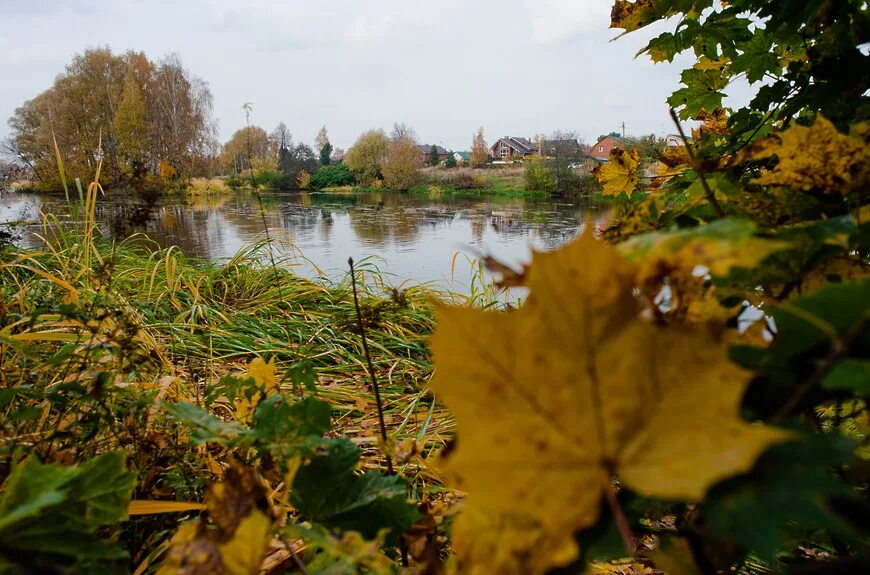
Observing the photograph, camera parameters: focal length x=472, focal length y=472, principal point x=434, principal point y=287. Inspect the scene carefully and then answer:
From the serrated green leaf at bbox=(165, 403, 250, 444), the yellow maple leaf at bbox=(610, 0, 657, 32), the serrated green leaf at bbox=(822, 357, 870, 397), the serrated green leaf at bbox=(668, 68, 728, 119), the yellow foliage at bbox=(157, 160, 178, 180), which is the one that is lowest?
the serrated green leaf at bbox=(165, 403, 250, 444)

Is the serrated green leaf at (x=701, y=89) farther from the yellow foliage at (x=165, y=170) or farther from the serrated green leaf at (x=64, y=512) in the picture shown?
the yellow foliage at (x=165, y=170)

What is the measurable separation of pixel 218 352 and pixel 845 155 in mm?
2348

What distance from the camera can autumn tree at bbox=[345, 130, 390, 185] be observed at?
29562 mm

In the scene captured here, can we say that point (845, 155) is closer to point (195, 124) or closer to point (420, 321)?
point (420, 321)

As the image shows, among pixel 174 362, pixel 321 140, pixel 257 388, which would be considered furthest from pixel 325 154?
pixel 257 388

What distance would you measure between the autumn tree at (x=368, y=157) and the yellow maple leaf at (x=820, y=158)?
29836 mm

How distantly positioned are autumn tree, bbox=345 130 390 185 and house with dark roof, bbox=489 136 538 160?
1823 cm

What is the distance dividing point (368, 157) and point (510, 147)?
2162 cm

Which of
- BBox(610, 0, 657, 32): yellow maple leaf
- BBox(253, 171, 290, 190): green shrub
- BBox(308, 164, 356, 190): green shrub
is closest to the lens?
BBox(610, 0, 657, 32): yellow maple leaf

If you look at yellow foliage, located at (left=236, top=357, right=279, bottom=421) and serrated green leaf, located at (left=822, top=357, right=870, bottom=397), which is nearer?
serrated green leaf, located at (left=822, top=357, right=870, bottom=397)

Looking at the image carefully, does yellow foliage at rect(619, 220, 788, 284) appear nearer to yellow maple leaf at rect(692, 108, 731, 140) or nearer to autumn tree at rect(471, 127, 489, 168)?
yellow maple leaf at rect(692, 108, 731, 140)

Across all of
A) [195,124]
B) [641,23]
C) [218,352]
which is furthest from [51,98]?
[641,23]

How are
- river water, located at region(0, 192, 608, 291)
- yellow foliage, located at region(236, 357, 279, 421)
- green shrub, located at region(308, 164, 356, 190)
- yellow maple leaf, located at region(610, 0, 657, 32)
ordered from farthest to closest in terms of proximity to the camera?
green shrub, located at region(308, 164, 356, 190)
river water, located at region(0, 192, 608, 291)
yellow maple leaf, located at region(610, 0, 657, 32)
yellow foliage, located at region(236, 357, 279, 421)

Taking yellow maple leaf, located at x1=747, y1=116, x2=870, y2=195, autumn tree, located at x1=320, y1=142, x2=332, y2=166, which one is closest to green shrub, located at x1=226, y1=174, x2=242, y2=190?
autumn tree, located at x1=320, y1=142, x2=332, y2=166
